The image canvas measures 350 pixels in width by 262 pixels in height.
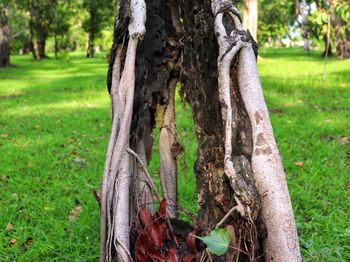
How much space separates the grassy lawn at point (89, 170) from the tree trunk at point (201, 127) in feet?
1.74

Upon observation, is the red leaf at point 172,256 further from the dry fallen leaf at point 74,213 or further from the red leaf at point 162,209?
the dry fallen leaf at point 74,213

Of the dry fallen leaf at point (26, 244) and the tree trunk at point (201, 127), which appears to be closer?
the tree trunk at point (201, 127)

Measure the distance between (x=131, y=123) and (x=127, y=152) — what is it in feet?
0.73

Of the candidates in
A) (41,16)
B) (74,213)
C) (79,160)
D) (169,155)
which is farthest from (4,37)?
(169,155)

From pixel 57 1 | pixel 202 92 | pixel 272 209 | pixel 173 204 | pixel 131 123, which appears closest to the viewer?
pixel 272 209

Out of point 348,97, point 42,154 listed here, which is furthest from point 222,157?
point 348,97

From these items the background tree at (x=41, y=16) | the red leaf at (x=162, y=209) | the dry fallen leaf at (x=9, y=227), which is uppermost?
the background tree at (x=41, y=16)

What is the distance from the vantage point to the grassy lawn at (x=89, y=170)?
3.24 metres

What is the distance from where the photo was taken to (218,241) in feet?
6.48

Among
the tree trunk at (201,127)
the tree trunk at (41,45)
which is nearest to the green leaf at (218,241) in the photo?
the tree trunk at (201,127)

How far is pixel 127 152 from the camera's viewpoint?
253cm

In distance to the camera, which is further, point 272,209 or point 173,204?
point 173,204

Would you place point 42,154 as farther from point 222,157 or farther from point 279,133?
point 222,157

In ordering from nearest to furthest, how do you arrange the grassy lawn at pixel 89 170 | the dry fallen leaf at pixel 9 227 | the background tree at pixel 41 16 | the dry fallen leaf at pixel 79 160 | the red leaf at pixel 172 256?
the red leaf at pixel 172 256, the grassy lawn at pixel 89 170, the dry fallen leaf at pixel 9 227, the dry fallen leaf at pixel 79 160, the background tree at pixel 41 16
